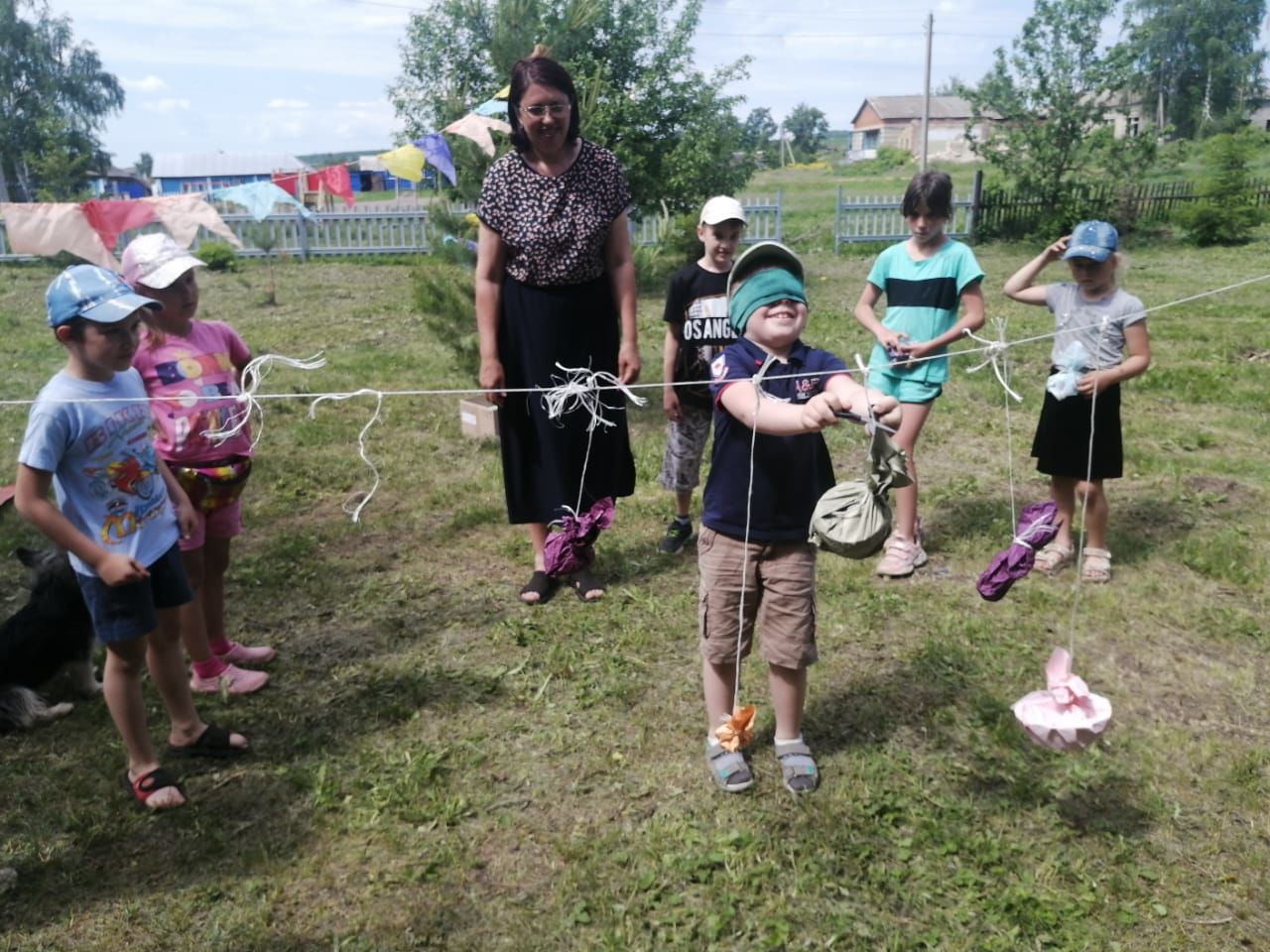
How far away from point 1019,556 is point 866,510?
2.13 feet

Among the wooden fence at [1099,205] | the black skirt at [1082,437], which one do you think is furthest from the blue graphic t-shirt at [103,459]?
the wooden fence at [1099,205]

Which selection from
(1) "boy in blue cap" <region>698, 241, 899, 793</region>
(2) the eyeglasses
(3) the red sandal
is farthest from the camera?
(2) the eyeglasses

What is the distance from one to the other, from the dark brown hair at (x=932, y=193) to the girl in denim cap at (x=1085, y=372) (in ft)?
1.48

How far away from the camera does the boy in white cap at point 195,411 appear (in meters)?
2.97

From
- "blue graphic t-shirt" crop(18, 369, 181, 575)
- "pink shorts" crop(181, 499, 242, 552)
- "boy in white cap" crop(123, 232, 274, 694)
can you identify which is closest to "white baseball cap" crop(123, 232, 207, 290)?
"boy in white cap" crop(123, 232, 274, 694)

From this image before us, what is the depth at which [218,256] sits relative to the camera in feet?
60.0

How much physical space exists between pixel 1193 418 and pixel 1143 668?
161 inches

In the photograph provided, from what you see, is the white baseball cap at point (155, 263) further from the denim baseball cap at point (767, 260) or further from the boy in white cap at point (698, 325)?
the boy in white cap at point (698, 325)

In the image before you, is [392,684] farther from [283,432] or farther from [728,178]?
[728,178]

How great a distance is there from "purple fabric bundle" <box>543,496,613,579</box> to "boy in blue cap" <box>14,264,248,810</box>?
1334 millimetres

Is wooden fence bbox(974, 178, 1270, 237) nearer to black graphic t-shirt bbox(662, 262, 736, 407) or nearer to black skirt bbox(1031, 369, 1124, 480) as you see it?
black skirt bbox(1031, 369, 1124, 480)

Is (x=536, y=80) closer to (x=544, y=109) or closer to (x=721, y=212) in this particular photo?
(x=544, y=109)

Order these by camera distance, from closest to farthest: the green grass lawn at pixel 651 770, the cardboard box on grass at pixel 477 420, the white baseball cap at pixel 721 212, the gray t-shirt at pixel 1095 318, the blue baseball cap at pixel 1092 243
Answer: the green grass lawn at pixel 651 770 < the blue baseball cap at pixel 1092 243 < the gray t-shirt at pixel 1095 318 < the white baseball cap at pixel 721 212 < the cardboard box on grass at pixel 477 420

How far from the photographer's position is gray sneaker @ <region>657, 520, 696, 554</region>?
4.77m
